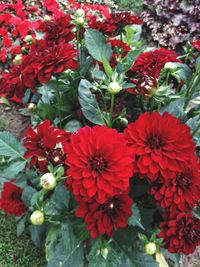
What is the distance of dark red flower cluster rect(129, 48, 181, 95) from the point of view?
4.29 feet

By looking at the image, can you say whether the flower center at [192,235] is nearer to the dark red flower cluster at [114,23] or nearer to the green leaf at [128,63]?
the green leaf at [128,63]

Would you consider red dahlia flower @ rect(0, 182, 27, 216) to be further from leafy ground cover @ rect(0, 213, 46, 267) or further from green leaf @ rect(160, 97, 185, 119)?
green leaf @ rect(160, 97, 185, 119)

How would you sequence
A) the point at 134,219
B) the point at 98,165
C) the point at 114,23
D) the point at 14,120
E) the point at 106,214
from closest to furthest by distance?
the point at 98,165, the point at 106,214, the point at 134,219, the point at 114,23, the point at 14,120

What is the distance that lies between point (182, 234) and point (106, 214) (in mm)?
246

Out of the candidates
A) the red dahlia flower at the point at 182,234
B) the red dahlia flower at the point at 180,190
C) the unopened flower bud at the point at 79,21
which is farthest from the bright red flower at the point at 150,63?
the red dahlia flower at the point at 182,234

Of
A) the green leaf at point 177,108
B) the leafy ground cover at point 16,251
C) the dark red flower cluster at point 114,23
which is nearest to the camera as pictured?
the green leaf at point 177,108

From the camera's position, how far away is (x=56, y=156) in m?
1.18

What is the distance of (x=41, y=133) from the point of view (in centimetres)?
124

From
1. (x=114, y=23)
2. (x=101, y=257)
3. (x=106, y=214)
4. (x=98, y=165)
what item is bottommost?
(x=101, y=257)

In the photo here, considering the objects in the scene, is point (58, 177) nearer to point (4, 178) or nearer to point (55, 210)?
point (55, 210)

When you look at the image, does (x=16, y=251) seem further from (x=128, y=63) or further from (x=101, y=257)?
(x=128, y=63)

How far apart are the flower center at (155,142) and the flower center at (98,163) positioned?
0.53 ft

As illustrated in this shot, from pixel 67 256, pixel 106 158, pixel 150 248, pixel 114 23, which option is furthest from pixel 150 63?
pixel 67 256

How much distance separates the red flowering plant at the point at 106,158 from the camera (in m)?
1.05
